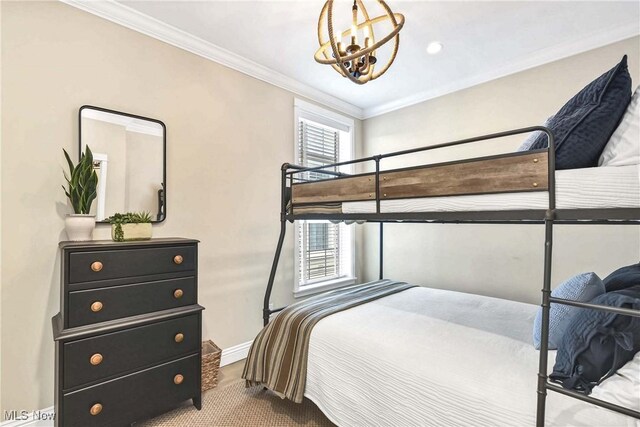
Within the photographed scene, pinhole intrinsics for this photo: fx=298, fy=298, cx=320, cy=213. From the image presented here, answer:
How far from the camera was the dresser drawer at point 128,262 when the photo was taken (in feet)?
5.03

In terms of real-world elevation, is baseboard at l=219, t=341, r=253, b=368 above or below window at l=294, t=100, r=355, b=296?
below

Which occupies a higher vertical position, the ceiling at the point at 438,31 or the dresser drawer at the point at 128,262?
the ceiling at the point at 438,31

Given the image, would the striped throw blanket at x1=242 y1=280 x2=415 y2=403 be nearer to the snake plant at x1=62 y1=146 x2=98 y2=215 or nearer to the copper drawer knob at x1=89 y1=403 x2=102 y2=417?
the copper drawer knob at x1=89 y1=403 x2=102 y2=417

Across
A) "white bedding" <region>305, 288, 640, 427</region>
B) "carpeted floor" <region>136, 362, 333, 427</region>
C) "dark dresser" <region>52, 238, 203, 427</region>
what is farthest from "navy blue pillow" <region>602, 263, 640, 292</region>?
"dark dresser" <region>52, 238, 203, 427</region>

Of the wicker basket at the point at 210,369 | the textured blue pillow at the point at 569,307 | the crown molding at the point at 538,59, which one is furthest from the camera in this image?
the crown molding at the point at 538,59

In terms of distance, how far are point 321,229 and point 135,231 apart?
2.10m

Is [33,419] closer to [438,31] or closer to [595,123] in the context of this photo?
A: [595,123]

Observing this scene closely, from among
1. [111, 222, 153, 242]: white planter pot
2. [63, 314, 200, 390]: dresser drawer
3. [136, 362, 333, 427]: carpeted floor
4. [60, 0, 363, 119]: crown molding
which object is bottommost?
[136, 362, 333, 427]: carpeted floor

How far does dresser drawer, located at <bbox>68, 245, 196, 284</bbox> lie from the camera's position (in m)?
1.53

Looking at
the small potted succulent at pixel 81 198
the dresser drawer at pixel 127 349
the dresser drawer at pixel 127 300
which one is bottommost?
the dresser drawer at pixel 127 349

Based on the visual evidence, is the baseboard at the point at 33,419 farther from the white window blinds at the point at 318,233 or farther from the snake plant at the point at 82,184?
the white window blinds at the point at 318,233

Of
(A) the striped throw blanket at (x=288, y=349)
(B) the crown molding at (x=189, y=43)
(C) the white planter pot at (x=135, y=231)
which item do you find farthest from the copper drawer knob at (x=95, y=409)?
(B) the crown molding at (x=189, y=43)

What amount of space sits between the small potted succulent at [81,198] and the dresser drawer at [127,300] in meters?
0.38

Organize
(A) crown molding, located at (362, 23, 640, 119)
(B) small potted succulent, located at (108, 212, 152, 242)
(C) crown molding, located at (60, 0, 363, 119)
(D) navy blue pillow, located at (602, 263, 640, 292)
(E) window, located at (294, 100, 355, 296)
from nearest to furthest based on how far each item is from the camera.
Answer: (D) navy blue pillow, located at (602, 263, 640, 292) < (B) small potted succulent, located at (108, 212, 152, 242) < (C) crown molding, located at (60, 0, 363, 119) < (A) crown molding, located at (362, 23, 640, 119) < (E) window, located at (294, 100, 355, 296)
